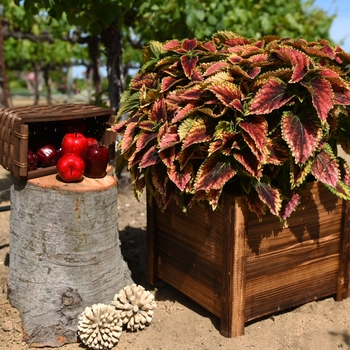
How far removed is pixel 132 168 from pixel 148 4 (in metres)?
2.35

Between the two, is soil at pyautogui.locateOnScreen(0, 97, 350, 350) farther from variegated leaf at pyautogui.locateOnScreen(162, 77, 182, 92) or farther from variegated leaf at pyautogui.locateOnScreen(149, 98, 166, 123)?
variegated leaf at pyautogui.locateOnScreen(162, 77, 182, 92)

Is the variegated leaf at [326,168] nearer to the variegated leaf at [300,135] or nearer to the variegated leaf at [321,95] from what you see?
the variegated leaf at [300,135]

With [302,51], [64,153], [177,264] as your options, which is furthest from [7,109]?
[302,51]

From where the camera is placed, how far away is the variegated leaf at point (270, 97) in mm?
2283

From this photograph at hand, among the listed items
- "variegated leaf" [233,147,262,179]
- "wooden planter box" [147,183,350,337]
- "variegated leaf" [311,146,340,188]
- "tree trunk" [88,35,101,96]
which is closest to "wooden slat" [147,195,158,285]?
"wooden planter box" [147,183,350,337]

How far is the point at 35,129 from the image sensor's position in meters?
3.09

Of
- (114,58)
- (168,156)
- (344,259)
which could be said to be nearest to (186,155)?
(168,156)

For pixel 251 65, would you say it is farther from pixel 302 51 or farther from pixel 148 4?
pixel 148 4

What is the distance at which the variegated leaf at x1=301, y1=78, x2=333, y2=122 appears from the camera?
2.26 metres

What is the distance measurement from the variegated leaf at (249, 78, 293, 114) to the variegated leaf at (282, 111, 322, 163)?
0.09 meters

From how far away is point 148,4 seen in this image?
15.2 feet

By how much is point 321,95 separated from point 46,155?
1.49 meters

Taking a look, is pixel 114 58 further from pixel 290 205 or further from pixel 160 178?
pixel 290 205

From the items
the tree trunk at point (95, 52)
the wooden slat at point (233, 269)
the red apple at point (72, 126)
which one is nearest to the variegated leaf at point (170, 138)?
the wooden slat at point (233, 269)
